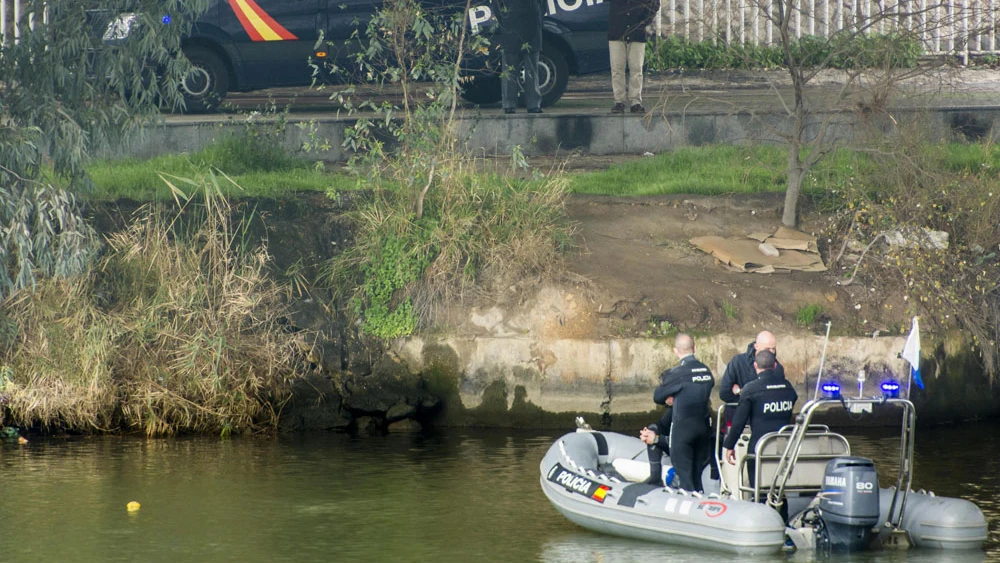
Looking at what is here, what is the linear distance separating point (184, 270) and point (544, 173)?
5410 millimetres

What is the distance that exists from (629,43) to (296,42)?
15.4 feet

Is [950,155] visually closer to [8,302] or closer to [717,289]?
[717,289]

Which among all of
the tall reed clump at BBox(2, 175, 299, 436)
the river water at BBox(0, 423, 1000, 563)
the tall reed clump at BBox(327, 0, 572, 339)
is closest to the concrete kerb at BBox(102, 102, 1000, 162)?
the tall reed clump at BBox(327, 0, 572, 339)

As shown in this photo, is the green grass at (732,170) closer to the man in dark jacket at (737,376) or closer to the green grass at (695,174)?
the green grass at (695,174)

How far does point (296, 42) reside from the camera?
811 inches

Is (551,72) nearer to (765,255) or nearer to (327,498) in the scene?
(765,255)

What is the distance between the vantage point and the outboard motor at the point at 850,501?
1018cm

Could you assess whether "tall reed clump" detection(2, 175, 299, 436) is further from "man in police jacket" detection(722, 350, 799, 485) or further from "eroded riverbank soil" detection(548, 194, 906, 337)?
"man in police jacket" detection(722, 350, 799, 485)

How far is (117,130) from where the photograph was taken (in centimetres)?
1536

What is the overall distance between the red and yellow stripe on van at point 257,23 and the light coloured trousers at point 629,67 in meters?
4.54

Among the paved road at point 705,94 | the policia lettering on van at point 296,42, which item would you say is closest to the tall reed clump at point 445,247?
the paved road at point 705,94

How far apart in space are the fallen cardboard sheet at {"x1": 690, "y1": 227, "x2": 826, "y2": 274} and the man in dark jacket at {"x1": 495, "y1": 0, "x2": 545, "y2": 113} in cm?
375

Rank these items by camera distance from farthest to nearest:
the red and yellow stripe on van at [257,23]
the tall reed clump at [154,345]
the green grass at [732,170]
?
1. the red and yellow stripe on van at [257,23]
2. the green grass at [732,170]
3. the tall reed clump at [154,345]

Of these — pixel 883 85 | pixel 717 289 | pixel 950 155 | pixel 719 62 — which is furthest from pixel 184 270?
pixel 719 62
